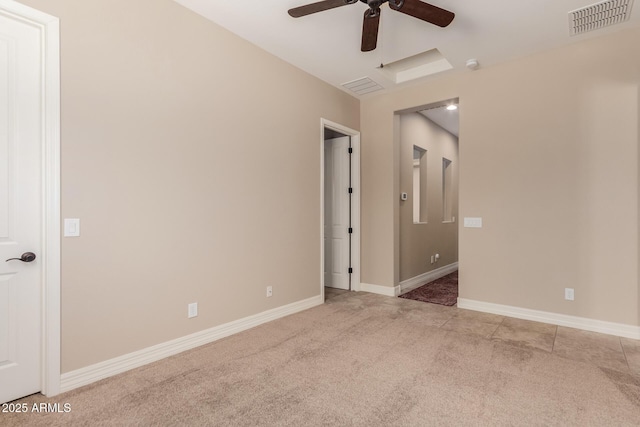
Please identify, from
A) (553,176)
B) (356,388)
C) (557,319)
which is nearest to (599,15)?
(553,176)

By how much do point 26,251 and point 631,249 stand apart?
4915 millimetres

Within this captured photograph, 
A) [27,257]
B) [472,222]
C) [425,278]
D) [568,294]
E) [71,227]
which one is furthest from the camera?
[425,278]

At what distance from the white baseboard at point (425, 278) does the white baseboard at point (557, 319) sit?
1.03 metres

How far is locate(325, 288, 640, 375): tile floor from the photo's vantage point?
2.71m

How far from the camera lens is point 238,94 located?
10.7ft

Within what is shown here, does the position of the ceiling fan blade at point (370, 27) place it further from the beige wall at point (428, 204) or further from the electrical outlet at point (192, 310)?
the electrical outlet at point (192, 310)

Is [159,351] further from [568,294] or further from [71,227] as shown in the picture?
[568,294]

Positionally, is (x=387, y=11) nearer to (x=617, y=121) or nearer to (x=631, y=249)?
(x=617, y=121)

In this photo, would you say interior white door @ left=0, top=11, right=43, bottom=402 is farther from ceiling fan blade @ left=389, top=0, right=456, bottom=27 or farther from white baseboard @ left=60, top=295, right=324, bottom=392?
ceiling fan blade @ left=389, top=0, right=456, bottom=27

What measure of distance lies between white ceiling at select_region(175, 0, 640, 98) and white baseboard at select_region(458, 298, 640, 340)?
282cm

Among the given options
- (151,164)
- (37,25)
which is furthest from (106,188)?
(37,25)

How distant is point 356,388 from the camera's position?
2.21 m

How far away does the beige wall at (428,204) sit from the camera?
17.0 ft

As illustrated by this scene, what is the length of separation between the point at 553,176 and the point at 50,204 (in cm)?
444
